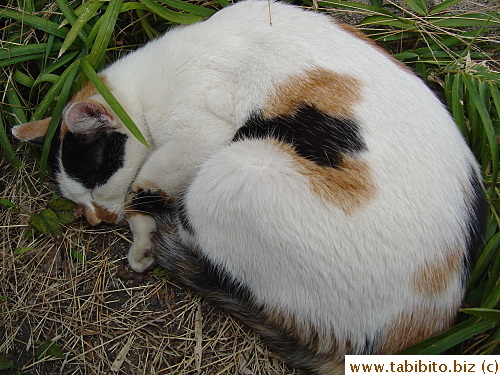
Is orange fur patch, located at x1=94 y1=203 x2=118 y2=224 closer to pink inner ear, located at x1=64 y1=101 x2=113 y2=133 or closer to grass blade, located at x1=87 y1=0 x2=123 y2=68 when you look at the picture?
pink inner ear, located at x1=64 y1=101 x2=113 y2=133

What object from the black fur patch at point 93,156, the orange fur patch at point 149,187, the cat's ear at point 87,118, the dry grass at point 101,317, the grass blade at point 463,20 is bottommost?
the dry grass at point 101,317

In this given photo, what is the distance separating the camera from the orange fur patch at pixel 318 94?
1916mm

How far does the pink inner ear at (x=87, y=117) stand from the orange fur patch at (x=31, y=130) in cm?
36

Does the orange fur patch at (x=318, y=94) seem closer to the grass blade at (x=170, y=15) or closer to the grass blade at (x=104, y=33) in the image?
the grass blade at (x=170, y=15)

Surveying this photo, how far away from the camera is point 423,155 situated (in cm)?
181

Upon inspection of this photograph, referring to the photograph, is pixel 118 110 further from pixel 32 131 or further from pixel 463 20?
pixel 463 20

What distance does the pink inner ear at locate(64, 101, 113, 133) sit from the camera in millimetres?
2074

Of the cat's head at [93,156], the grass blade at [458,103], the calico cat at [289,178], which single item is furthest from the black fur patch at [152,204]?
the grass blade at [458,103]

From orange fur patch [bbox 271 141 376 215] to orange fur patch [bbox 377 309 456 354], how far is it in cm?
48

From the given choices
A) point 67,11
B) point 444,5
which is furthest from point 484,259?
point 67,11

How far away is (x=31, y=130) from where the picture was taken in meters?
2.37

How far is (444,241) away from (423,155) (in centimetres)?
34

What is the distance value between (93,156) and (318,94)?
1.11m

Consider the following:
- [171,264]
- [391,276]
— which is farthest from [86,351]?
[391,276]
